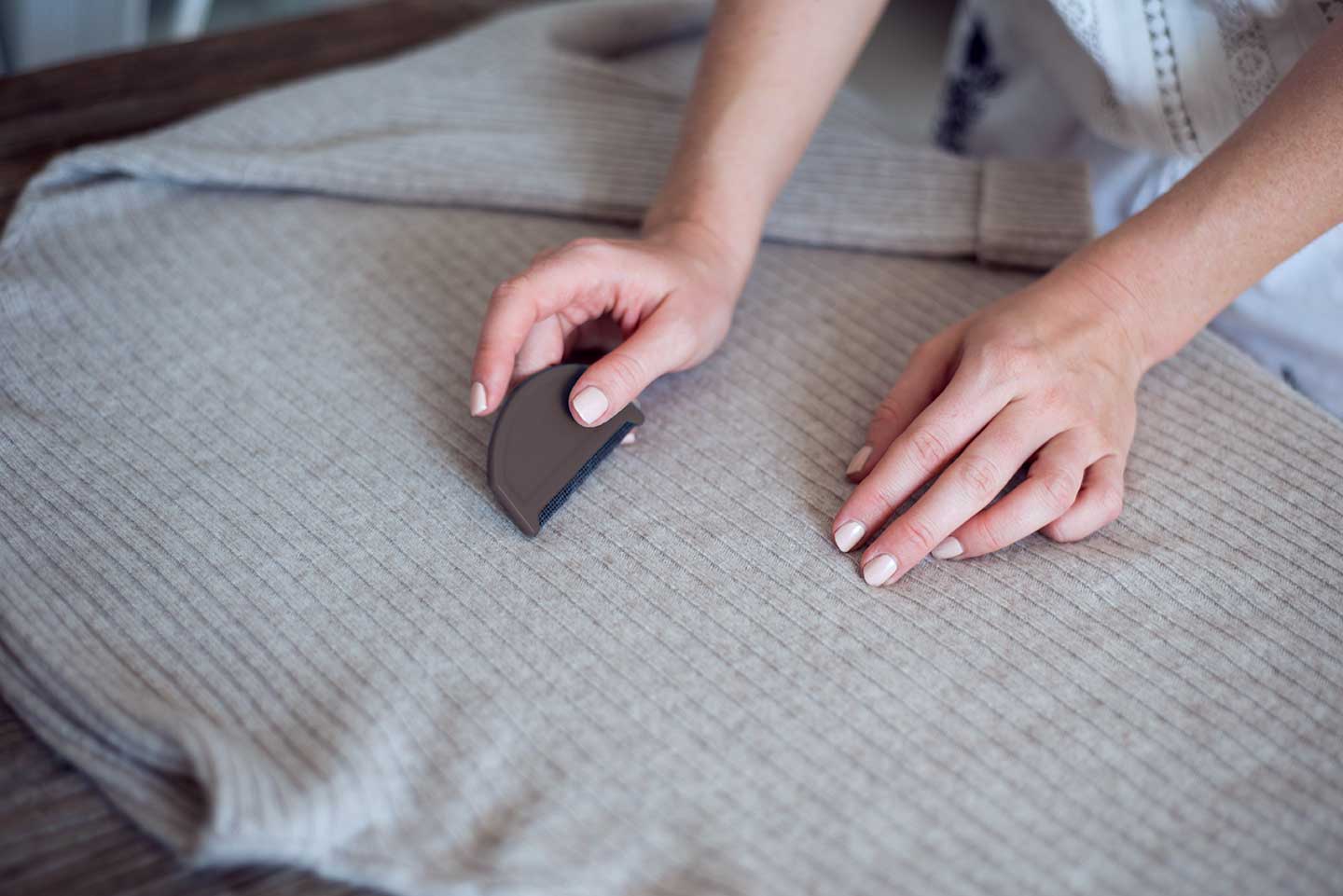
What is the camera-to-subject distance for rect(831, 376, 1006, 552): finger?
0.62 m

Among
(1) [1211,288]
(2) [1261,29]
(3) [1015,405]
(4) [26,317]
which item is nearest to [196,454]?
(4) [26,317]

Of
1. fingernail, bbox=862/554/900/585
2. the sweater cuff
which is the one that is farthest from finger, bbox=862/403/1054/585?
the sweater cuff

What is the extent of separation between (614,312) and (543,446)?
13 centimetres

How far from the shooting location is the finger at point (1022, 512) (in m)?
0.61

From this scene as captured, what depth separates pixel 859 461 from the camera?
2.16ft

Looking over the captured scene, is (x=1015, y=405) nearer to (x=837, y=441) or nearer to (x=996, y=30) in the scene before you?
(x=837, y=441)

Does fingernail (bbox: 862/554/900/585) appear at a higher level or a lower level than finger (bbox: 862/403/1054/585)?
lower

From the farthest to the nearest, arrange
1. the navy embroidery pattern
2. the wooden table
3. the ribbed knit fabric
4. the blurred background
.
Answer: the blurred background
the navy embroidery pattern
the wooden table
the ribbed knit fabric

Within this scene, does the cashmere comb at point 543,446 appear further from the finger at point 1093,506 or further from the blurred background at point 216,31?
the blurred background at point 216,31

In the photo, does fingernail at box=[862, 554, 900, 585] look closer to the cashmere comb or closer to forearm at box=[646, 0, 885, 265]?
the cashmere comb

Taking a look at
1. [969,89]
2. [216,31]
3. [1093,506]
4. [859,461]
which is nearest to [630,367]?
[859,461]

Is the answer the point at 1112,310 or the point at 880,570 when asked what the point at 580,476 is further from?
the point at 1112,310

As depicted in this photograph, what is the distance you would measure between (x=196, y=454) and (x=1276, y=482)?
679 millimetres

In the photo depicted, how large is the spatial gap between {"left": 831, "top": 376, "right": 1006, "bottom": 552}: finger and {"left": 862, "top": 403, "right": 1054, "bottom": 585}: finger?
0.4 inches
